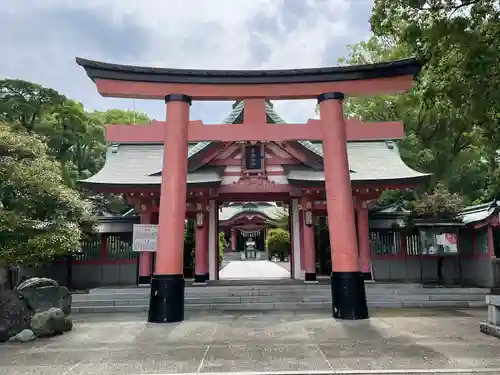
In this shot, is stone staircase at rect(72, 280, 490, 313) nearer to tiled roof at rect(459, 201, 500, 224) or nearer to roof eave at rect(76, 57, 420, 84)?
tiled roof at rect(459, 201, 500, 224)

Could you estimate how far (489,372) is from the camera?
496cm

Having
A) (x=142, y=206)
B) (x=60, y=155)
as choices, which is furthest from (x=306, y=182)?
(x=60, y=155)

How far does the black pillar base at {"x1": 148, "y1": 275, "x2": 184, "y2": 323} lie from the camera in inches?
351

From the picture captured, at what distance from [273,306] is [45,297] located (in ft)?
18.4

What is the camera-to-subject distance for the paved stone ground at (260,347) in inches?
215

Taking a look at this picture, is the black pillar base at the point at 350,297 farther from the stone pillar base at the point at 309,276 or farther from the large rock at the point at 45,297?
the large rock at the point at 45,297

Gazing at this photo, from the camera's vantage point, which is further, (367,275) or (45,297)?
(367,275)

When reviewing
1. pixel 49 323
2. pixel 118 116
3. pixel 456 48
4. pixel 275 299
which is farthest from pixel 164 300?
pixel 118 116

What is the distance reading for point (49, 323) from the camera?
779cm

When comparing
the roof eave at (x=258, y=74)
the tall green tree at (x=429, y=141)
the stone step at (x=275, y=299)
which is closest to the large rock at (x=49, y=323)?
the stone step at (x=275, y=299)

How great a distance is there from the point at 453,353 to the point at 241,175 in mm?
10034

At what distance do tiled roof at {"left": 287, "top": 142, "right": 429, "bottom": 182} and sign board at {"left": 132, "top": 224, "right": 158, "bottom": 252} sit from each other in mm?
5650

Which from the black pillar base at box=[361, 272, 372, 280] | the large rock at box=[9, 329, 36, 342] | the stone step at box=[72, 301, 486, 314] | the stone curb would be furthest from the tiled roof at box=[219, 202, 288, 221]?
the stone curb

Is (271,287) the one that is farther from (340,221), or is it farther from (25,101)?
(25,101)
